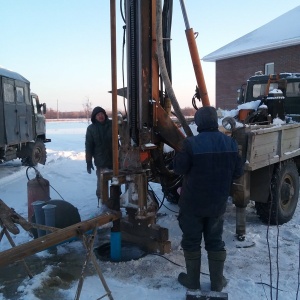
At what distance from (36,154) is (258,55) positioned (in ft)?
49.8

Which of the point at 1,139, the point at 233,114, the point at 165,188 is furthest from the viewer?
the point at 1,139

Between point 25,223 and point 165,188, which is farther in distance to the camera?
point 165,188

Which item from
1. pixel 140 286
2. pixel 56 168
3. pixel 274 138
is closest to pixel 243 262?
pixel 140 286

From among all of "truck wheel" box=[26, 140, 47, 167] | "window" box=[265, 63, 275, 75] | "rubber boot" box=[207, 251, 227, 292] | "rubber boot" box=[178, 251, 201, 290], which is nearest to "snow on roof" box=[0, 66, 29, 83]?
"truck wheel" box=[26, 140, 47, 167]

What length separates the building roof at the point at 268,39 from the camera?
20.2 meters

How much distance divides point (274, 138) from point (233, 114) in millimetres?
1631

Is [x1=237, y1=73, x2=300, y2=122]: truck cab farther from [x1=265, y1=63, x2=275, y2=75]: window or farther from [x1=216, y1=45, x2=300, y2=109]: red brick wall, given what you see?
[x1=265, y1=63, x2=275, y2=75]: window

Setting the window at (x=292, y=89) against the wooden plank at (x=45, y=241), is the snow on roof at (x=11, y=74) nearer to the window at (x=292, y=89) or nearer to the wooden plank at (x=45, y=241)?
the window at (x=292, y=89)

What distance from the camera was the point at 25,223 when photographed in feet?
10.6

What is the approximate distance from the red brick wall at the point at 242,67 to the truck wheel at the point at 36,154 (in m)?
14.3

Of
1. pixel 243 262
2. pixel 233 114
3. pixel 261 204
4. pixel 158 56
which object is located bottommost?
pixel 243 262


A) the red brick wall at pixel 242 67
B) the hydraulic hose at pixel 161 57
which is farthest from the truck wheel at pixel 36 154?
the red brick wall at pixel 242 67

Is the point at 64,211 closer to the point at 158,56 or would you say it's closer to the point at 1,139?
the point at 158,56

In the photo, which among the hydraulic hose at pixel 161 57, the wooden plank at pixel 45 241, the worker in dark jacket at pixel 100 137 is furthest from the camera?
the worker in dark jacket at pixel 100 137
